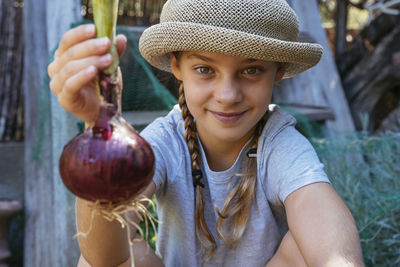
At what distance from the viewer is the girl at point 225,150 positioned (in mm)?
1125

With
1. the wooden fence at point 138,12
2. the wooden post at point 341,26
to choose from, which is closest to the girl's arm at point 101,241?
the wooden fence at point 138,12

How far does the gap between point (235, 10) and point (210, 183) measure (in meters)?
0.59

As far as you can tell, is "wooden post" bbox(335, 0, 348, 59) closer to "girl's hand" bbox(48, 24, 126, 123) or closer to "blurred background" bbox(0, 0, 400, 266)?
"blurred background" bbox(0, 0, 400, 266)

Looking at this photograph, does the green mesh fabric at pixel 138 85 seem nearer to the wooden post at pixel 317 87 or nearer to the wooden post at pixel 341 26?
the wooden post at pixel 317 87

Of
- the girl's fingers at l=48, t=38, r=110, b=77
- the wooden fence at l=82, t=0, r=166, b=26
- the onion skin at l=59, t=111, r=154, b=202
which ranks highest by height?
the girl's fingers at l=48, t=38, r=110, b=77

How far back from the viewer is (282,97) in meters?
3.26

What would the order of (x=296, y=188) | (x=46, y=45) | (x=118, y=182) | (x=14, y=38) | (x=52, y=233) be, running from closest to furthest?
(x=118, y=182) → (x=296, y=188) → (x=52, y=233) → (x=46, y=45) → (x=14, y=38)

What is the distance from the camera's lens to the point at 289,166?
4.37ft

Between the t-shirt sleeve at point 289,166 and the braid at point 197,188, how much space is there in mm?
232

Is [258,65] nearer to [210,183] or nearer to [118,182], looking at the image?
[210,183]

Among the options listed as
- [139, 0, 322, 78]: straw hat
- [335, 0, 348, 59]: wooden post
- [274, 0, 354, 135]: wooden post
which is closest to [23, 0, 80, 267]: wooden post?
[139, 0, 322, 78]: straw hat

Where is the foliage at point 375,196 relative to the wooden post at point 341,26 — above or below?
below

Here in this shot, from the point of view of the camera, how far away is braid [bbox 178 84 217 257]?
1.47 meters

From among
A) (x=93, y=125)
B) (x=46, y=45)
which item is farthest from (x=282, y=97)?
(x=93, y=125)
